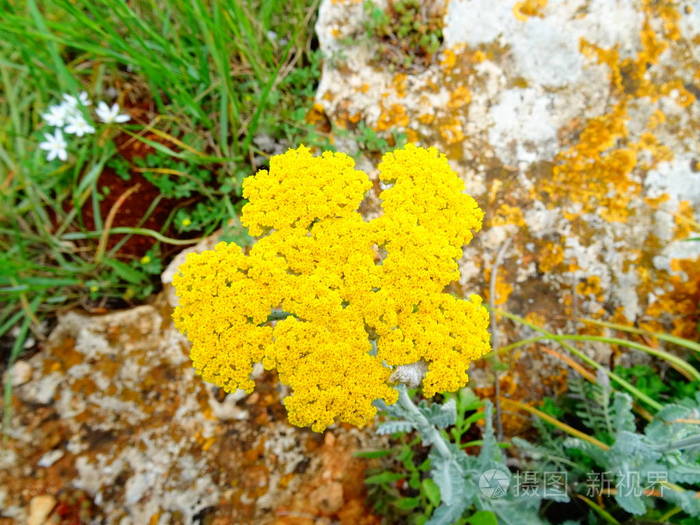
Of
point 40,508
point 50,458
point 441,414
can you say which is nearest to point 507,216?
point 441,414

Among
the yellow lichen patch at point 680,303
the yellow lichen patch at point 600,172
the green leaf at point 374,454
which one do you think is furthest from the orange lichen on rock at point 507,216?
the green leaf at point 374,454

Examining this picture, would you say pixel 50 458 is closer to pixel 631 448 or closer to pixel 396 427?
pixel 396 427

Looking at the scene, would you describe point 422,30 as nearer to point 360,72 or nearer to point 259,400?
point 360,72

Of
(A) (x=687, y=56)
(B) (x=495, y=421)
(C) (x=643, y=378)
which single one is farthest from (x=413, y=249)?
(A) (x=687, y=56)

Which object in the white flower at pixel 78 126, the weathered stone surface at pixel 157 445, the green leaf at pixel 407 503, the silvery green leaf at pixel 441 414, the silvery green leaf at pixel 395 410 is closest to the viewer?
the silvery green leaf at pixel 395 410

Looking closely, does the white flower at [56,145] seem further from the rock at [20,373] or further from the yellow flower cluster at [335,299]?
the yellow flower cluster at [335,299]

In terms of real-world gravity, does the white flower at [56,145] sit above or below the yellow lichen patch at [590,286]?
above
